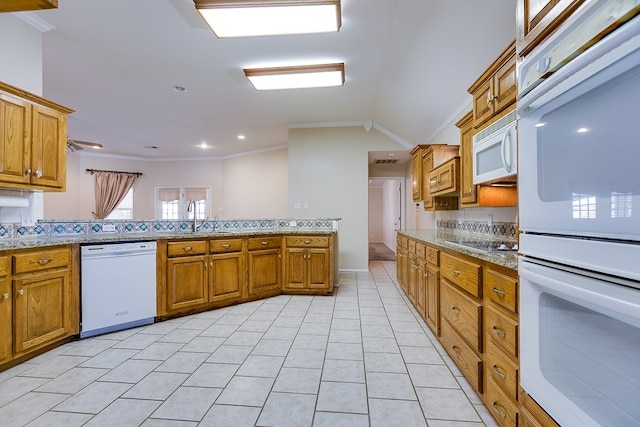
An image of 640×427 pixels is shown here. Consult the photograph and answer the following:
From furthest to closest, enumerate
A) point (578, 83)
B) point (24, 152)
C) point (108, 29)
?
point (108, 29)
point (24, 152)
point (578, 83)

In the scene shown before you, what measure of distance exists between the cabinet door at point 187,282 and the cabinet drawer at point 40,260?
0.79 meters

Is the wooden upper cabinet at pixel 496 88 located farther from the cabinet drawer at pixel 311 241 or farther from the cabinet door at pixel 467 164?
the cabinet drawer at pixel 311 241

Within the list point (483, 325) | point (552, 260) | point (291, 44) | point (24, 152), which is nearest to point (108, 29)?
point (24, 152)

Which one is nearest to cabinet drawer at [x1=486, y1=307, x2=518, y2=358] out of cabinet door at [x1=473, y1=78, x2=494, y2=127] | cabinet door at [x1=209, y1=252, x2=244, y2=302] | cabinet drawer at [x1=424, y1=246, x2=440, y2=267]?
cabinet drawer at [x1=424, y1=246, x2=440, y2=267]

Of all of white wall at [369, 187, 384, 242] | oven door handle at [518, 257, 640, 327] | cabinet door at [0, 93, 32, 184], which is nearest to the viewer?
oven door handle at [518, 257, 640, 327]

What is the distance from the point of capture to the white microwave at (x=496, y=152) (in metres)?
1.61

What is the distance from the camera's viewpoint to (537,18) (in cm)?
94

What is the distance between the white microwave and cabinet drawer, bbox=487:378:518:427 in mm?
1175

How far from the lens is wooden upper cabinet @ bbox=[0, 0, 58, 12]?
52.1 inches

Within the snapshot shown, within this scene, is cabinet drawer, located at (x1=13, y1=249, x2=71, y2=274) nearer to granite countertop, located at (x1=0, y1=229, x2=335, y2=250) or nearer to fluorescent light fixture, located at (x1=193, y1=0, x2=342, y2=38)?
granite countertop, located at (x1=0, y1=229, x2=335, y2=250)

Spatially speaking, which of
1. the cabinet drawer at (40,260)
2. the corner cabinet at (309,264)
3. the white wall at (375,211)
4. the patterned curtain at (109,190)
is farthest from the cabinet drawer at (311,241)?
the white wall at (375,211)

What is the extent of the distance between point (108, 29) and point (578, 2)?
3.27m

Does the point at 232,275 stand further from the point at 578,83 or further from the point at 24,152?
the point at 578,83

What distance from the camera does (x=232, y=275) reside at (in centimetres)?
319
